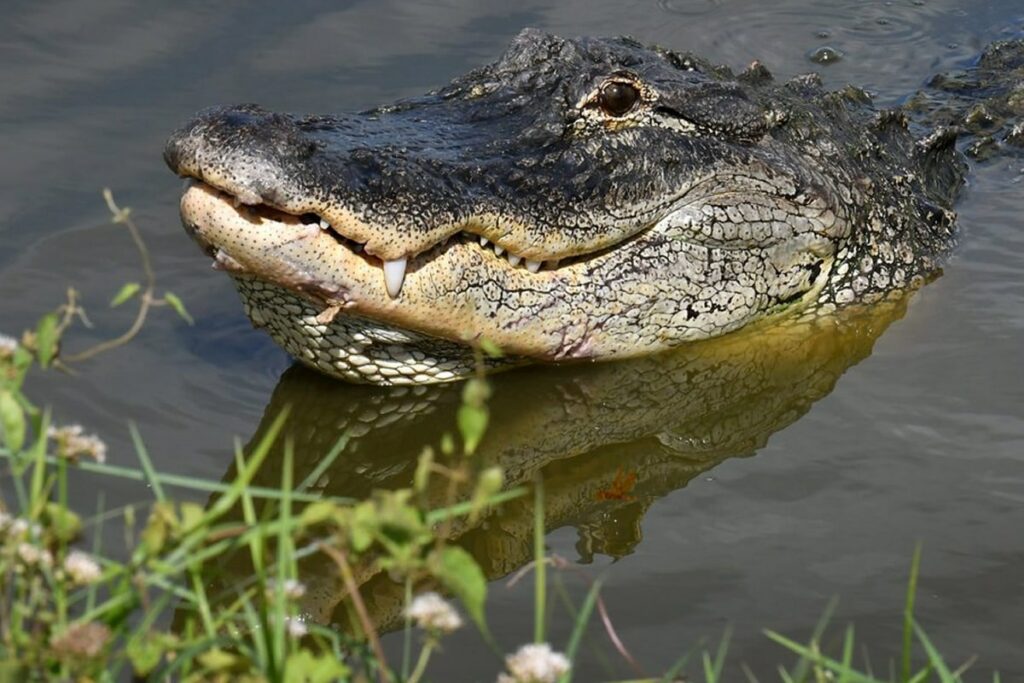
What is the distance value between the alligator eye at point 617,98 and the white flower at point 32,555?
9.74 feet

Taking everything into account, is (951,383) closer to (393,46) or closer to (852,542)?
(852,542)

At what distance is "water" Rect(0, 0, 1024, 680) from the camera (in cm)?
387

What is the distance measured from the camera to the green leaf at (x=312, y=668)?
2.24 metres

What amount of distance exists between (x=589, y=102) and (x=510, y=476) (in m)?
1.30

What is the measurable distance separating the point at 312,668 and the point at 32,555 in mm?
486

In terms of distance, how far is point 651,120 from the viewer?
4977 millimetres

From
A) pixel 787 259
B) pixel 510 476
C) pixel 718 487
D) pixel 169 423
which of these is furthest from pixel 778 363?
pixel 169 423

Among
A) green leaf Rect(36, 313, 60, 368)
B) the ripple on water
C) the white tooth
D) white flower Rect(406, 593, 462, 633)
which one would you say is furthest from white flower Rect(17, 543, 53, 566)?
the ripple on water

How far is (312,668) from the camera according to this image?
225cm

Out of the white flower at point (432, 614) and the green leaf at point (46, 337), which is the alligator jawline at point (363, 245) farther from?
the white flower at point (432, 614)

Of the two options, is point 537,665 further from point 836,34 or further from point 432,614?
point 836,34

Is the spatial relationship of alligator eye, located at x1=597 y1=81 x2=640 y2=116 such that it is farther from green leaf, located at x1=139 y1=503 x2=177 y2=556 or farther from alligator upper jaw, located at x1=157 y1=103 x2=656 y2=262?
green leaf, located at x1=139 y1=503 x2=177 y2=556

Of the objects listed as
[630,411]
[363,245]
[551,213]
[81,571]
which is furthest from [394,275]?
[81,571]

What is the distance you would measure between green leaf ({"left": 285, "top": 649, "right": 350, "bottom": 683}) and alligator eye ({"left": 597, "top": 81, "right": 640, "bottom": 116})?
2968 millimetres
